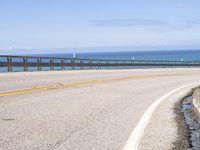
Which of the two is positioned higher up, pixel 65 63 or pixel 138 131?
pixel 138 131

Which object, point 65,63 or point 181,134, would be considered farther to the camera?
point 65,63

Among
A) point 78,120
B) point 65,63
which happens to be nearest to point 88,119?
point 78,120

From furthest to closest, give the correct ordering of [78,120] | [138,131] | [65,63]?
[65,63] < [78,120] < [138,131]

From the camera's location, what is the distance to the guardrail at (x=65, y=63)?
34438 mm

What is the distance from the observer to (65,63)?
42.2 metres

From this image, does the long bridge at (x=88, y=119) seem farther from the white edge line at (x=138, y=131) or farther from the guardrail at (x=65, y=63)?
the guardrail at (x=65, y=63)

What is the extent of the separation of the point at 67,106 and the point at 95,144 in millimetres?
5099

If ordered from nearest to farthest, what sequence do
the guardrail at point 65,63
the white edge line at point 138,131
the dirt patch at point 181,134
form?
the white edge line at point 138,131
the dirt patch at point 181,134
the guardrail at point 65,63

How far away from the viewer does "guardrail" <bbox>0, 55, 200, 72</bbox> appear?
34438 millimetres

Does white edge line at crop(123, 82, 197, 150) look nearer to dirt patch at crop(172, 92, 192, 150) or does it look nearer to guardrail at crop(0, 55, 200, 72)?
dirt patch at crop(172, 92, 192, 150)

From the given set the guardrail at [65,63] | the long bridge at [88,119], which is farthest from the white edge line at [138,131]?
the guardrail at [65,63]

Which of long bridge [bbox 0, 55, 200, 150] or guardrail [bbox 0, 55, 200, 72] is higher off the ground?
long bridge [bbox 0, 55, 200, 150]

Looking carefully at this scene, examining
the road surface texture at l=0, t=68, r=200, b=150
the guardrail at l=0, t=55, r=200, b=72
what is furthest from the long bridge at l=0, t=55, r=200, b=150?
the guardrail at l=0, t=55, r=200, b=72

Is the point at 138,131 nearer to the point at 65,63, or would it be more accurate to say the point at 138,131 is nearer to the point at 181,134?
the point at 181,134
